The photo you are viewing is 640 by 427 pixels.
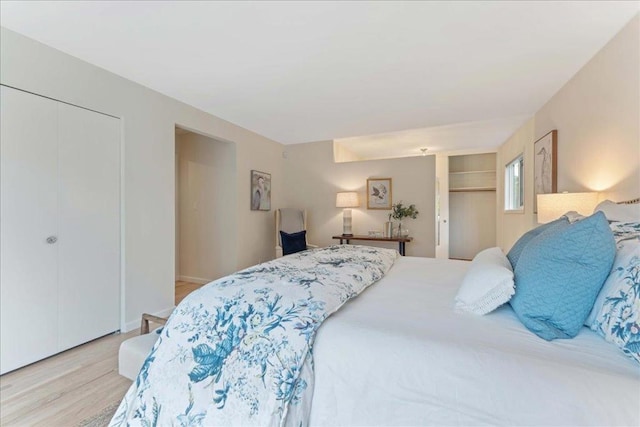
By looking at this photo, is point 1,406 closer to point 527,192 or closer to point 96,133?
point 96,133

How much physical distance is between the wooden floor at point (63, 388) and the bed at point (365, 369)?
0.80 m

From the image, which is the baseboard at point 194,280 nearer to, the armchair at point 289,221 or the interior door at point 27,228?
the armchair at point 289,221

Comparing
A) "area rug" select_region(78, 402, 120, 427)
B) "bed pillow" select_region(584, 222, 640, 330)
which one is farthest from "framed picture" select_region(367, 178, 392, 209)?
"area rug" select_region(78, 402, 120, 427)

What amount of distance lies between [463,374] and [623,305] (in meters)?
0.54

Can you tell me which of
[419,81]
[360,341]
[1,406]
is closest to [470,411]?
[360,341]

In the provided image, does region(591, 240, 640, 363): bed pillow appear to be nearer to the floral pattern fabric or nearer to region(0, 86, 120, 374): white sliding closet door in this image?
the floral pattern fabric

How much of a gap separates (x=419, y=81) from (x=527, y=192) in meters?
2.51

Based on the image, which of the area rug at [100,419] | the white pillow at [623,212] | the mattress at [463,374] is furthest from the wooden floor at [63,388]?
the white pillow at [623,212]

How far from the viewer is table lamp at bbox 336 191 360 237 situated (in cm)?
471

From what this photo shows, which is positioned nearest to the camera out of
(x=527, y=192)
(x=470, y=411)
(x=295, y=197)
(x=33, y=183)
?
(x=470, y=411)

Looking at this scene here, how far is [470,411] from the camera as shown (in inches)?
31.7

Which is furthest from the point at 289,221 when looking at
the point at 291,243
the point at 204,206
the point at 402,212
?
the point at 402,212

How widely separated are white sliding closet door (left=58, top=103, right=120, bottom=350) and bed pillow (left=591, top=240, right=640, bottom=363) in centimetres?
326

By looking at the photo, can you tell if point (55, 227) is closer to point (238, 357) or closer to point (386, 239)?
point (238, 357)
